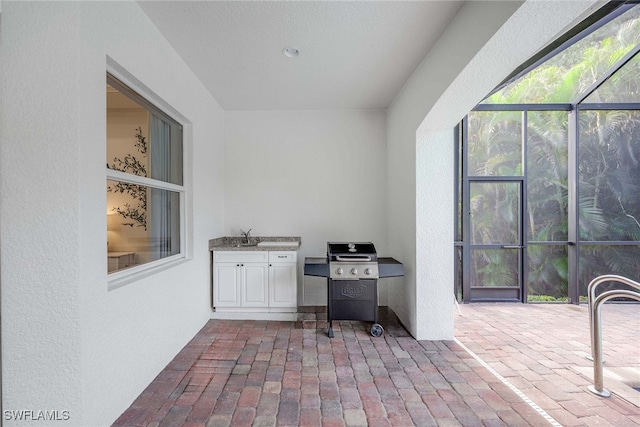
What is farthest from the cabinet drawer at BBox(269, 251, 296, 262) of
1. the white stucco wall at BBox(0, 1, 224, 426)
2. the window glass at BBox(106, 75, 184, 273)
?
the white stucco wall at BBox(0, 1, 224, 426)

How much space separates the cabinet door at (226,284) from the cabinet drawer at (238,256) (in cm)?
6

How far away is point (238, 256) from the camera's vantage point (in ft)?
11.0

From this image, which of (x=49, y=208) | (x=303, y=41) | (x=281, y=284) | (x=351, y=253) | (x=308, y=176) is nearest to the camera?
(x=49, y=208)

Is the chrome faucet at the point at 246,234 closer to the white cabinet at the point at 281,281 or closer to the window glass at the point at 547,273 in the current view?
the white cabinet at the point at 281,281

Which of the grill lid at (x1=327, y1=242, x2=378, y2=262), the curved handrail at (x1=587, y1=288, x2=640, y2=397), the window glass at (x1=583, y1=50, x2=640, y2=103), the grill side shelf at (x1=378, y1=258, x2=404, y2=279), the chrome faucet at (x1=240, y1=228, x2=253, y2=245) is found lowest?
the curved handrail at (x1=587, y1=288, x2=640, y2=397)

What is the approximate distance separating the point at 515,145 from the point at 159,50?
4546mm

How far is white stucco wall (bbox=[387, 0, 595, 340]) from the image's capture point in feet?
5.77

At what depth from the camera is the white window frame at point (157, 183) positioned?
5.97ft

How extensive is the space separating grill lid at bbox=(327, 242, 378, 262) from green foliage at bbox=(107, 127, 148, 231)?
1879mm

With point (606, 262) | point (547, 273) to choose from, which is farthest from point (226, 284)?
point (606, 262)

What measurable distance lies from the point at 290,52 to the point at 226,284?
2699mm

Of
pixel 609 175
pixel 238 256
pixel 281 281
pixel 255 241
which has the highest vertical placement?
pixel 609 175

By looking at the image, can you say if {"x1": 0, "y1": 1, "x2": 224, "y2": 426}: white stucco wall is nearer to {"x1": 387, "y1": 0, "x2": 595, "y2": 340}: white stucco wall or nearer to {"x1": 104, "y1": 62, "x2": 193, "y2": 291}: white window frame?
{"x1": 104, "y1": 62, "x2": 193, "y2": 291}: white window frame

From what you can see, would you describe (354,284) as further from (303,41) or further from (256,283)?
(303,41)
